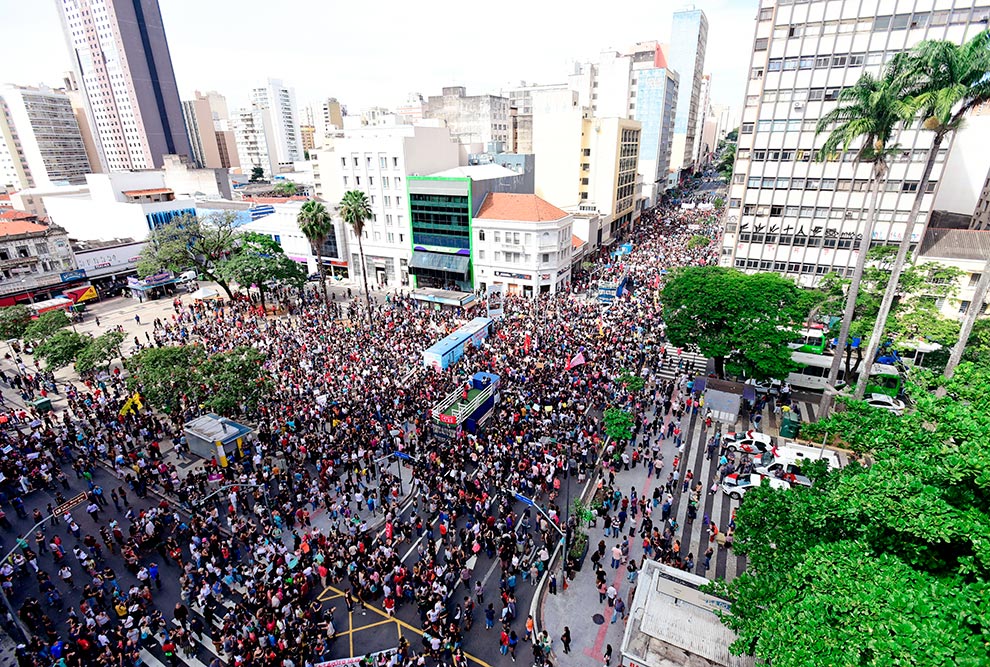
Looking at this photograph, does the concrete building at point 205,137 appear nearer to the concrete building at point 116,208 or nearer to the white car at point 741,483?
the concrete building at point 116,208

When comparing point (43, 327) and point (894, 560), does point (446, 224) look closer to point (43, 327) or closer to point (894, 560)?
point (43, 327)

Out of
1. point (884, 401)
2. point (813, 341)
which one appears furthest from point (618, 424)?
point (813, 341)

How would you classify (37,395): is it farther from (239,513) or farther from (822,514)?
(822,514)

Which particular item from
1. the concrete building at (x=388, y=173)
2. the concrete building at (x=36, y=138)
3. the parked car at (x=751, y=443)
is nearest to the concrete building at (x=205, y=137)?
the concrete building at (x=36, y=138)

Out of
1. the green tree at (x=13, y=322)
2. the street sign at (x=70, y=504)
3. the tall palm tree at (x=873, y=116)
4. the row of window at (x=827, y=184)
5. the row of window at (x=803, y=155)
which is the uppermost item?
the tall palm tree at (x=873, y=116)

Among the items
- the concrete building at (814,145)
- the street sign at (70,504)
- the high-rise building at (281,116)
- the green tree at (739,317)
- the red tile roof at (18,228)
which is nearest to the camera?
the street sign at (70,504)

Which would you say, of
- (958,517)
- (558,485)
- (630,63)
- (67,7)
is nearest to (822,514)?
(958,517)

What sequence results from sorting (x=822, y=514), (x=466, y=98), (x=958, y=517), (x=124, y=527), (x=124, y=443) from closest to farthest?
1. (x=958, y=517)
2. (x=822, y=514)
3. (x=124, y=527)
4. (x=124, y=443)
5. (x=466, y=98)
